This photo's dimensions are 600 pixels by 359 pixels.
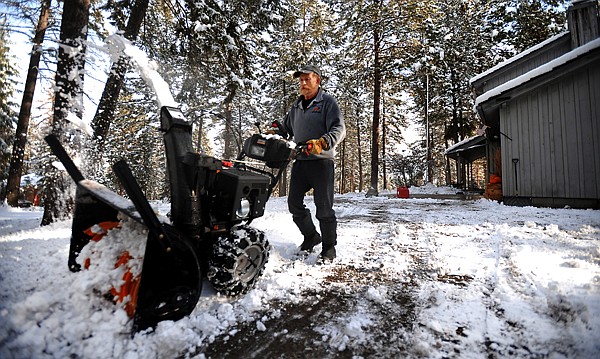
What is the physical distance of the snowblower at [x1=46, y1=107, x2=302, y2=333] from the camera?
1564 mm

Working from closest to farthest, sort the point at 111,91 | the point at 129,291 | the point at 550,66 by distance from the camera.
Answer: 1. the point at 129,291
2. the point at 111,91
3. the point at 550,66

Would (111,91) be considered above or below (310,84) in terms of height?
above

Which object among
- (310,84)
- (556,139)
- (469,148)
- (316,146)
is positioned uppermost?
(469,148)

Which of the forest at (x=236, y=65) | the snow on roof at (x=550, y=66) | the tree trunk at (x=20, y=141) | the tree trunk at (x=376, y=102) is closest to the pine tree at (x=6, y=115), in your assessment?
the forest at (x=236, y=65)

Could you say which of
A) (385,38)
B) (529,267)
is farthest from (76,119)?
(385,38)

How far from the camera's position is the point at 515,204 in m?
9.43

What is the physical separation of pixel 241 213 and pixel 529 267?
2.52 metres

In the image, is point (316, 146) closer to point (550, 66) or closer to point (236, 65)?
point (236, 65)

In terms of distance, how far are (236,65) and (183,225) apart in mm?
6033

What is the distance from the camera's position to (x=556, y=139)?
28.2 feet

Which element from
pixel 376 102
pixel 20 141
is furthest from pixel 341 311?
pixel 376 102

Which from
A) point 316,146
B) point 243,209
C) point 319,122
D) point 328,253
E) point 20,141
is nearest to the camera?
point 243,209

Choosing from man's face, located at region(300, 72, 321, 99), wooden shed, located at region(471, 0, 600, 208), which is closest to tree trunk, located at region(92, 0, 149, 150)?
man's face, located at region(300, 72, 321, 99)

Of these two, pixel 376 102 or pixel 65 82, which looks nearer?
pixel 65 82
